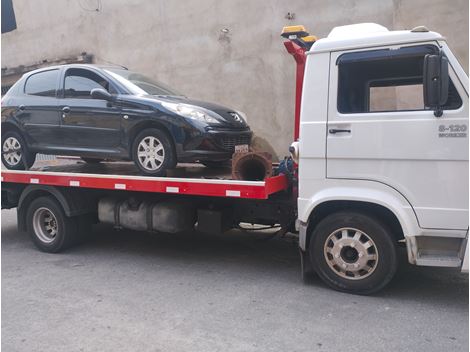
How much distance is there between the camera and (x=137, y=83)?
19.5 ft

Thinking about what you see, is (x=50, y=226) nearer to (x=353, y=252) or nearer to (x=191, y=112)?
(x=191, y=112)

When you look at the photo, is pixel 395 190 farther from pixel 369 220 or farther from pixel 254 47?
pixel 254 47

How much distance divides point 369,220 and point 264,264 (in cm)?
166

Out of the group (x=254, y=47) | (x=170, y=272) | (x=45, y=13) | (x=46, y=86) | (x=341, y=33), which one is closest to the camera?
(x=341, y=33)

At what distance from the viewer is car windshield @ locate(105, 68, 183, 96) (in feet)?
18.9

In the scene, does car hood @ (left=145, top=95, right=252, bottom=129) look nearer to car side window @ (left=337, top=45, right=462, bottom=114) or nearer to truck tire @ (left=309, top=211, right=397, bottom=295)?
car side window @ (left=337, top=45, right=462, bottom=114)

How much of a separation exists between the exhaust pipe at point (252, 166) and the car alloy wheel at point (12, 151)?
3.58m

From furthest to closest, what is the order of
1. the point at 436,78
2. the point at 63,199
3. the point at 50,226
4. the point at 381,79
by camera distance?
the point at 50,226 → the point at 63,199 → the point at 381,79 → the point at 436,78

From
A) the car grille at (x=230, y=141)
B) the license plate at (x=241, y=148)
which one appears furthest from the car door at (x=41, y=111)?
the license plate at (x=241, y=148)

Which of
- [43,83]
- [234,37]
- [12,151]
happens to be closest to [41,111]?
[43,83]

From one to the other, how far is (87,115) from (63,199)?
115 cm

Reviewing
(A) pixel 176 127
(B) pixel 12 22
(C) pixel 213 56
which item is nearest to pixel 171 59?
(C) pixel 213 56

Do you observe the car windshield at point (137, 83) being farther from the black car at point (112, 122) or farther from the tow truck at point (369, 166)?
the tow truck at point (369, 166)

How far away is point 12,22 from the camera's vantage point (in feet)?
34.2
